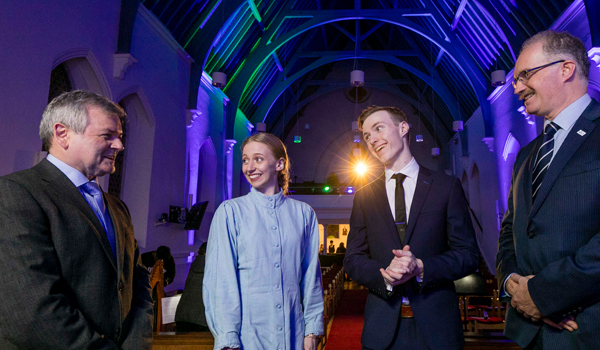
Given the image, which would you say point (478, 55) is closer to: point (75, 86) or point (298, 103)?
point (298, 103)

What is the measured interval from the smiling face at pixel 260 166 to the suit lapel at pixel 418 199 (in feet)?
2.14

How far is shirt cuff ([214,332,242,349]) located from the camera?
1532 millimetres

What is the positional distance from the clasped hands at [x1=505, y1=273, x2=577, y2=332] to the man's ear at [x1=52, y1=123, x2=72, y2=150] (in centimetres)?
163

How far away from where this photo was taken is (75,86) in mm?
6012

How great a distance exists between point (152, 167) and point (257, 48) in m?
5.12

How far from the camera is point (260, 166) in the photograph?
6.14ft

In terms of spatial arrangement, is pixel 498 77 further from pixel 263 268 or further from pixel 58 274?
pixel 58 274

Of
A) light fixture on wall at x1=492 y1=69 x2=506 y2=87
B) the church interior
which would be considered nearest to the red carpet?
the church interior

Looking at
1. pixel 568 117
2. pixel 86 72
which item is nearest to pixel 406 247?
pixel 568 117

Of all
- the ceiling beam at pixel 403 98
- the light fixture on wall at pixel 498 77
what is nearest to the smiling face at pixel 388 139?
the light fixture on wall at pixel 498 77

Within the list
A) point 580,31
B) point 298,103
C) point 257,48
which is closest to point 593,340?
point 580,31

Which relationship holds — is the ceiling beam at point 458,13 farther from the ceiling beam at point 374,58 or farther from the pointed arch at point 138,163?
the pointed arch at point 138,163

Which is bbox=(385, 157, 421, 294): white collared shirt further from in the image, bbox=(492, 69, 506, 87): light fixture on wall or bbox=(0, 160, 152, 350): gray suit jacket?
bbox=(492, 69, 506, 87): light fixture on wall

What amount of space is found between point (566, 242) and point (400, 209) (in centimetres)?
61
